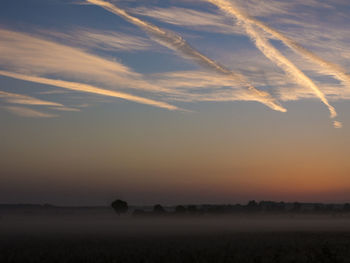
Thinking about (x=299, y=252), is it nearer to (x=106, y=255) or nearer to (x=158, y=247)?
(x=158, y=247)

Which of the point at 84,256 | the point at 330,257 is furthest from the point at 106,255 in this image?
the point at 330,257

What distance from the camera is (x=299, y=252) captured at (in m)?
47.4

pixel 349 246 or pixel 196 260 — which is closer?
pixel 196 260

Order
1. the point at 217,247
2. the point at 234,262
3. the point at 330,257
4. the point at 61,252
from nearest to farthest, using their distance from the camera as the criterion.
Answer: the point at 234,262 → the point at 330,257 → the point at 61,252 → the point at 217,247

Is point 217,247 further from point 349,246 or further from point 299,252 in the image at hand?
point 349,246

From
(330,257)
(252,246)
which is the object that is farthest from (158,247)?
(330,257)

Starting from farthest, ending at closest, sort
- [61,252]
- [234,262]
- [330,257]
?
[61,252] < [330,257] < [234,262]

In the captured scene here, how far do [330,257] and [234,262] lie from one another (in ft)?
29.0

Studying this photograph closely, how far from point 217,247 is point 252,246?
11.8 ft

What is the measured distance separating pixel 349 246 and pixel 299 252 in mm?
8139

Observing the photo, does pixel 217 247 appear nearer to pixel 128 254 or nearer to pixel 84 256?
pixel 128 254

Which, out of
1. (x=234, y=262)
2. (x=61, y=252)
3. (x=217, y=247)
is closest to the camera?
(x=234, y=262)

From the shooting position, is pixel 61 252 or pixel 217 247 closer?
pixel 61 252

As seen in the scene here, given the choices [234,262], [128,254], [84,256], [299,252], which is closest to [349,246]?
[299,252]
